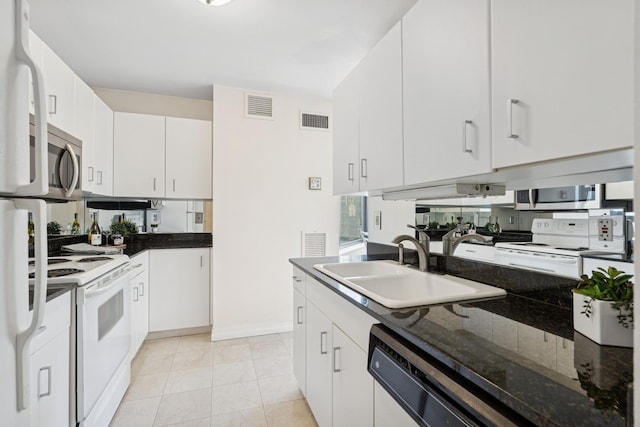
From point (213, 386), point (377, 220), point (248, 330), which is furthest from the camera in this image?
point (248, 330)

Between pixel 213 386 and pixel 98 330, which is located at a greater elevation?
pixel 98 330

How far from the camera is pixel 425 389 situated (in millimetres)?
770

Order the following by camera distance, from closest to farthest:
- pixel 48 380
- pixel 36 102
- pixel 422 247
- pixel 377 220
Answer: pixel 36 102, pixel 48 380, pixel 422 247, pixel 377 220

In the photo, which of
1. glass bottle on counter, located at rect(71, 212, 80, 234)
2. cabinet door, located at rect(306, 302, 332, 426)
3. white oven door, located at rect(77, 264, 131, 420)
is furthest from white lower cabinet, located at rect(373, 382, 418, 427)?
glass bottle on counter, located at rect(71, 212, 80, 234)

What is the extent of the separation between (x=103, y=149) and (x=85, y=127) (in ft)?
1.25

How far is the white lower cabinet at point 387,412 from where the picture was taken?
2.96 ft

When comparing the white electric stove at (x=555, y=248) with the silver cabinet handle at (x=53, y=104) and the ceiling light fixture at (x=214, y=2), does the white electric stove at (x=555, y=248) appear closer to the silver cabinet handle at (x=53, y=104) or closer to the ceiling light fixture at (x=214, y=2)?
the ceiling light fixture at (x=214, y=2)

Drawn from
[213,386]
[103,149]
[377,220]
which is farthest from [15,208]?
[103,149]

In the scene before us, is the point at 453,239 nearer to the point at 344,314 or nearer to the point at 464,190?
the point at 464,190

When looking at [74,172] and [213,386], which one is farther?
[213,386]

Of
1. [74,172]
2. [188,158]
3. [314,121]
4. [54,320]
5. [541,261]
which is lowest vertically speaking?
[54,320]

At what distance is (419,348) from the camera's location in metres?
0.86

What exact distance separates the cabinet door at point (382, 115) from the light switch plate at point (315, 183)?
65.1 inches

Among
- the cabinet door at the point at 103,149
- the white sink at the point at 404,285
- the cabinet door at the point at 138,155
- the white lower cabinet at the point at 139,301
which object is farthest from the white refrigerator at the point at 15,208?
the cabinet door at the point at 138,155
